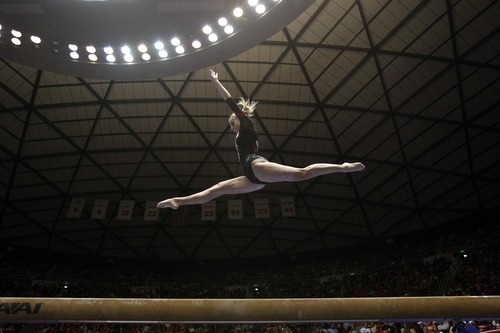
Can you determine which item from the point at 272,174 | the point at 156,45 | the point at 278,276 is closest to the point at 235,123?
the point at 272,174

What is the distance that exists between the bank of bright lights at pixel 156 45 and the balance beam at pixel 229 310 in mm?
5196

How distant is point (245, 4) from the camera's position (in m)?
6.91

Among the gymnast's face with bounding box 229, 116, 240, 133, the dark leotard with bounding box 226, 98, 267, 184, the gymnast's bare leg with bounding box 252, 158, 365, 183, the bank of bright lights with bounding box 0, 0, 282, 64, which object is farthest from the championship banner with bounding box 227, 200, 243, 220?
the gymnast's bare leg with bounding box 252, 158, 365, 183

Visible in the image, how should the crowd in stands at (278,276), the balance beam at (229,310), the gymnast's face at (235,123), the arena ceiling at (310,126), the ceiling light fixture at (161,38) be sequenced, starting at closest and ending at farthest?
the balance beam at (229,310)
the gymnast's face at (235,123)
the ceiling light fixture at (161,38)
the arena ceiling at (310,126)
the crowd in stands at (278,276)

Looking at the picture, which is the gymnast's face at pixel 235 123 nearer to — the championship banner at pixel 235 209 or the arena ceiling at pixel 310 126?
the arena ceiling at pixel 310 126

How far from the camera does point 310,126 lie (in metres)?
18.4

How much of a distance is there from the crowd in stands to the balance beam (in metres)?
12.9

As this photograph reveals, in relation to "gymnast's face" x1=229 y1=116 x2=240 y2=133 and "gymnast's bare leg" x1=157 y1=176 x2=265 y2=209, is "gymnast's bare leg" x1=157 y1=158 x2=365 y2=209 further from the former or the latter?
"gymnast's face" x1=229 y1=116 x2=240 y2=133

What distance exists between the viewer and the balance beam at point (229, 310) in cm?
351

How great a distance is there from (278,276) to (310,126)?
46.5 ft

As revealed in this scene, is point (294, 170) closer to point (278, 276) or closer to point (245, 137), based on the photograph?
point (245, 137)

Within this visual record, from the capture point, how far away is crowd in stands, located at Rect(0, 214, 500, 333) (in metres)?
19.2

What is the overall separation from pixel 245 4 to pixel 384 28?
9.25 metres

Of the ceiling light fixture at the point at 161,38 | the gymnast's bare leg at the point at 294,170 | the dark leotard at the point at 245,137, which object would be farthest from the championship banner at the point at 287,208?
the gymnast's bare leg at the point at 294,170
